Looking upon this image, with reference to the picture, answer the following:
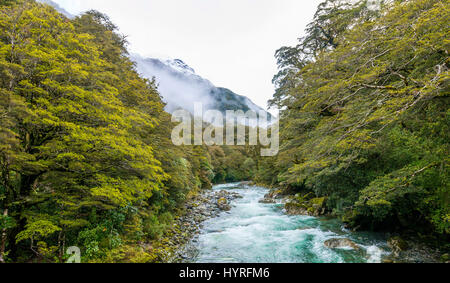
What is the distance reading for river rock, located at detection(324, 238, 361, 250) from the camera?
817cm

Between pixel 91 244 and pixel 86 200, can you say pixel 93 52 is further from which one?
pixel 91 244

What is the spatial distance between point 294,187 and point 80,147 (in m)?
20.4

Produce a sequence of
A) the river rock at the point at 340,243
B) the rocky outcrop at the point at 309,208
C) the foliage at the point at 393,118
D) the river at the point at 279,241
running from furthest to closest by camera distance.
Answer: the rocky outcrop at the point at 309,208
the river rock at the point at 340,243
the river at the point at 279,241
the foliage at the point at 393,118

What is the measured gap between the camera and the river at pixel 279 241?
7.79m

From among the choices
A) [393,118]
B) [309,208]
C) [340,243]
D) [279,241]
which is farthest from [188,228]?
[393,118]

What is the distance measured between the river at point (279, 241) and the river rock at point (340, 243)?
0.22 m

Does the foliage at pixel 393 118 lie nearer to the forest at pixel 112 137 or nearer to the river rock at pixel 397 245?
the forest at pixel 112 137

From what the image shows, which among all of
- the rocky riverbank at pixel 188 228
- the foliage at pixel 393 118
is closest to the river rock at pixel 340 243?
the foliage at pixel 393 118

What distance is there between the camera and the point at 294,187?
70.9 feet

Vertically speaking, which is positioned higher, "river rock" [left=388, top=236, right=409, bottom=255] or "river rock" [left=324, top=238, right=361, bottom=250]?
"river rock" [left=388, top=236, right=409, bottom=255]

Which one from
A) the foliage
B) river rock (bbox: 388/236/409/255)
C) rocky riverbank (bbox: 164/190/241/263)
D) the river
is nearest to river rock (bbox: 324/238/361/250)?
the river

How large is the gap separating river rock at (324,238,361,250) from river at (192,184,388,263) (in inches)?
8.8

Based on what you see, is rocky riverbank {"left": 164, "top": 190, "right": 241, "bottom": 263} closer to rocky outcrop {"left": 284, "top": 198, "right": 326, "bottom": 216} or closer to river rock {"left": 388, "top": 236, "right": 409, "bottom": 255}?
rocky outcrop {"left": 284, "top": 198, "right": 326, "bottom": 216}
